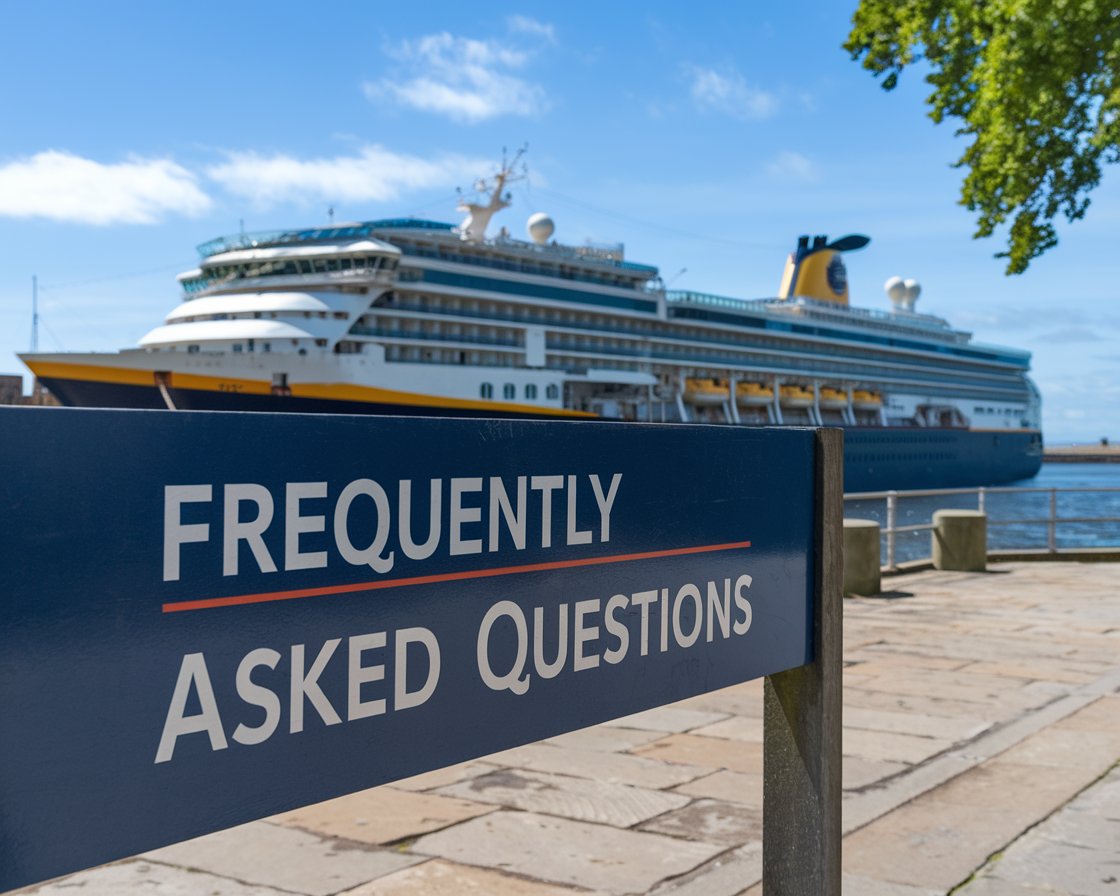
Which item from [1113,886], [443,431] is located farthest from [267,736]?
[1113,886]

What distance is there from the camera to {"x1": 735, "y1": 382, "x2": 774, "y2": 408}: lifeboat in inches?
1907

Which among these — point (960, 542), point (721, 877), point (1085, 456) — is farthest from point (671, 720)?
point (1085, 456)

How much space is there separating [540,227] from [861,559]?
3522 centimetres

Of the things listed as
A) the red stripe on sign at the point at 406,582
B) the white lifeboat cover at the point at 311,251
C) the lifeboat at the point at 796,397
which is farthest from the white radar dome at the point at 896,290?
the red stripe on sign at the point at 406,582

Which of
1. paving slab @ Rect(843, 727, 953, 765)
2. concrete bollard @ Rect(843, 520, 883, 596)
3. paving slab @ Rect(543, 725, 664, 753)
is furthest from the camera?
concrete bollard @ Rect(843, 520, 883, 596)

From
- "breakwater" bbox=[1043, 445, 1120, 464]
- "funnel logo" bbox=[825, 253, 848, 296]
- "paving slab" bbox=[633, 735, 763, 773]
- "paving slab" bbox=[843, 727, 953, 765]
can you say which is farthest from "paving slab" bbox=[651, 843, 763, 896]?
"breakwater" bbox=[1043, 445, 1120, 464]

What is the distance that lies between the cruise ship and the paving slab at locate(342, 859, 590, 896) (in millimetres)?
17074

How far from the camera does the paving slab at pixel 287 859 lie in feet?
12.1

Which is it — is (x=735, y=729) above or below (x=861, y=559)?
below

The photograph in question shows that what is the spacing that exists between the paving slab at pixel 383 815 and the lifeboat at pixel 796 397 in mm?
46739

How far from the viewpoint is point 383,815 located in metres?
4.38

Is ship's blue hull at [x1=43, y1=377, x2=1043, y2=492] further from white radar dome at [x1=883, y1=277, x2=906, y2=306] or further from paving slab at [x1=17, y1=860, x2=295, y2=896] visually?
paving slab at [x1=17, y1=860, x2=295, y2=896]

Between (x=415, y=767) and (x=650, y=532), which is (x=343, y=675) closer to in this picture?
(x=415, y=767)

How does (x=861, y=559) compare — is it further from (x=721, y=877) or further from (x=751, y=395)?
(x=751, y=395)
